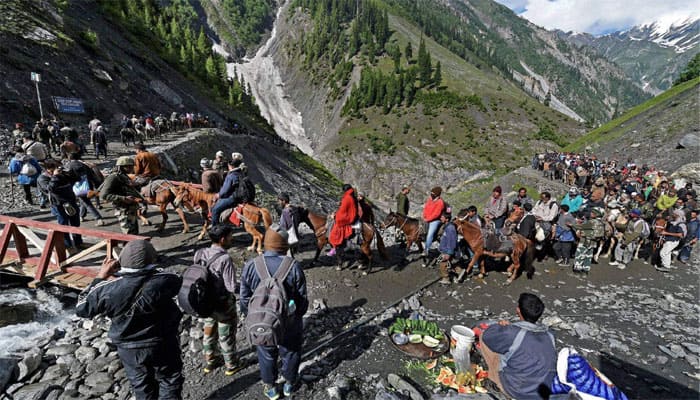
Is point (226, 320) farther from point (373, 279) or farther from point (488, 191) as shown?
point (488, 191)

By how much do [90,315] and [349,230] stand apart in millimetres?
6132

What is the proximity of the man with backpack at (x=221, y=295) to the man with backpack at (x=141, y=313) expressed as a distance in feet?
2.17

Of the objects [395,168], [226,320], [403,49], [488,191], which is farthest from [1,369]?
[403,49]

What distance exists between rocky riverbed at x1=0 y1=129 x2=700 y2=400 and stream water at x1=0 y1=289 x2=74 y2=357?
60mm

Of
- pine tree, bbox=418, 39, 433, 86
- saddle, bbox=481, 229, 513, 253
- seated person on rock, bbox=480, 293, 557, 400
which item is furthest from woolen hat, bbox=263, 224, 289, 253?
pine tree, bbox=418, 39, 433, 86

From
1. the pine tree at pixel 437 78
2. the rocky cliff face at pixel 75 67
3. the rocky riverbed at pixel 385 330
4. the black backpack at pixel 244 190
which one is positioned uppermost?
the pine tree at pixel 437 78

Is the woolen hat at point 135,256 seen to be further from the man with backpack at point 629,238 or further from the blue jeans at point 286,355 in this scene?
the man with backpack at point 629,238

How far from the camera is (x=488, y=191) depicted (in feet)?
89.5

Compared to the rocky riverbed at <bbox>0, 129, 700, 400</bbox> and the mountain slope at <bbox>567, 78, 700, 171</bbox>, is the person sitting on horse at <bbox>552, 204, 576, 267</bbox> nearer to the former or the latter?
the rocky riverbed at <bbox>0, 129, 700, 400</bbox>

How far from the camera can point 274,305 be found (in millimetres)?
3746

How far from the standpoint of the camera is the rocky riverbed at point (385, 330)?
4.77 meters

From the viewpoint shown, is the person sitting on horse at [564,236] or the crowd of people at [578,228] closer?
the crowd of people at [578,228]

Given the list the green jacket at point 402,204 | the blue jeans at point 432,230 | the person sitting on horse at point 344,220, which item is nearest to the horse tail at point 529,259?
the blue jeans at point 432,230

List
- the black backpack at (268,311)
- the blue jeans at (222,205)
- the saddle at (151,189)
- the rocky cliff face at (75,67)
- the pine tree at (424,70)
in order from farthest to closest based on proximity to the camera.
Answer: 1. the pine tree at (424,70)
2. the rocky cliff face at (75,67)
3. the saddle at (151,189)
4. the blue jeans at (222,205)
5. the black backpack at (268,311)
